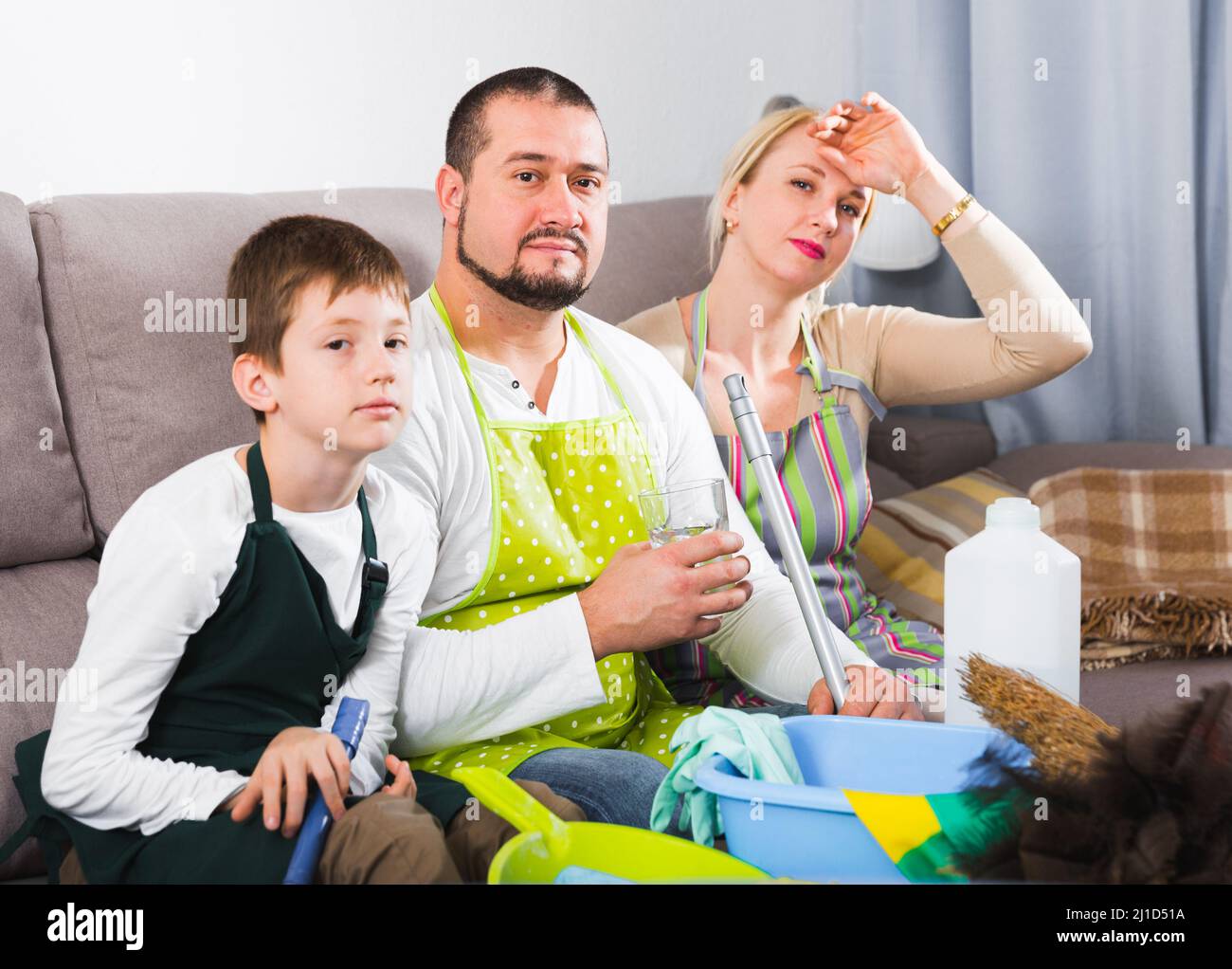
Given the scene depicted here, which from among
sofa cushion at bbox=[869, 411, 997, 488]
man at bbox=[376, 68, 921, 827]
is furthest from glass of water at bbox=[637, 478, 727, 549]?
sofa cushion at bbox=[869, 411, 997, 488]

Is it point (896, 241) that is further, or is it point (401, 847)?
point (896, 241)

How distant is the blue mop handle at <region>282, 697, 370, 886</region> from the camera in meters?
0.72

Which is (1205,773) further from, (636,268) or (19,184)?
(19,184)

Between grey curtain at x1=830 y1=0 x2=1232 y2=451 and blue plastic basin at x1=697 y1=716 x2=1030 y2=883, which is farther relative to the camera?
grey curtain at x1=830 y1=0 x2=1232 y2=451

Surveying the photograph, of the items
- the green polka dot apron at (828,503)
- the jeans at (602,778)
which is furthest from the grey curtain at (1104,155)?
the jeans at (602,778)

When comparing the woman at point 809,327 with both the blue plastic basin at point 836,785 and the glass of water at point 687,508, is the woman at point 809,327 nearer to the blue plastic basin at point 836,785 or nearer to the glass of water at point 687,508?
the glass of water at point 687,508

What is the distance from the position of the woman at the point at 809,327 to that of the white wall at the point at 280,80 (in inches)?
6.0

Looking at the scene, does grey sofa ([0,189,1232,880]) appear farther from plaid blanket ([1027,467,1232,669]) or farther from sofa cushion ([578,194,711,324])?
sofa cushion ([578,194,711,324])

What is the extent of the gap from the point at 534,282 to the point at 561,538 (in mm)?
197

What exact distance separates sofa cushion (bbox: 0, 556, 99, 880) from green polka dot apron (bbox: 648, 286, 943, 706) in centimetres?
48

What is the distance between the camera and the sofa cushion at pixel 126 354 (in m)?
1.01

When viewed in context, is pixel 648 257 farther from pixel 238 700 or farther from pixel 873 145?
pixel 238 700

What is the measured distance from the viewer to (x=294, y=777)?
2.40ft

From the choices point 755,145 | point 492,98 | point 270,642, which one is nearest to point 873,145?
point 755,145
